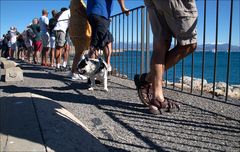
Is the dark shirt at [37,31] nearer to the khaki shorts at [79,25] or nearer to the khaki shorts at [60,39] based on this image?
the khaki shorts at [60,39]

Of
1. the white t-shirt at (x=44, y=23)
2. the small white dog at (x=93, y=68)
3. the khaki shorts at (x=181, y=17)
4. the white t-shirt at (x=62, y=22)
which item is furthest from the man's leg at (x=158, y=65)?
the white t-shirt at (x=44, y=23)

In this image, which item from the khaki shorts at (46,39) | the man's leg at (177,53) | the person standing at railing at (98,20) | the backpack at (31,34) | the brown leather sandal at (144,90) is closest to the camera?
the man's leg at (177,53)

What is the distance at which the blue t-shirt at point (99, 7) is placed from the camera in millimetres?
5117

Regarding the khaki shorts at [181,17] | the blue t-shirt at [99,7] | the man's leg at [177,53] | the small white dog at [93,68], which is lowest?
the small white dog at [93,68]

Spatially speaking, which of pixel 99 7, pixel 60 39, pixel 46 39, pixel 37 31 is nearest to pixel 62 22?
pixel 60 39

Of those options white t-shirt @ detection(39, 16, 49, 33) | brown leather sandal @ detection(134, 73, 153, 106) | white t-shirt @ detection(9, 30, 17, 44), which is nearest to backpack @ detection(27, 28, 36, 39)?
white t-shirt @ detection(39, 16, 49, 33)

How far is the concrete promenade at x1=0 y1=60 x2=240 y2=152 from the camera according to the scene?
84.4 inches

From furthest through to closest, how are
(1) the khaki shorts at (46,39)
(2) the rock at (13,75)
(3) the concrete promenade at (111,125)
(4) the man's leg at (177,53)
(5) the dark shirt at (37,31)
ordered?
(5) the dark shirt at (37,31) < (1) the khaki shorts at (46,39) < (2) the rock at (13,75) < (4) the man's leg at (177,53) < (3) the concrete promenade at (111,125)

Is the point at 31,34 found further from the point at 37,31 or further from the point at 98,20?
the point at 98,20

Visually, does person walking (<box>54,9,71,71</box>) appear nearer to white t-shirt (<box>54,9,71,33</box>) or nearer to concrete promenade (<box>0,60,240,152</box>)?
white t-shirt (<box>54,9,71,33</box>)

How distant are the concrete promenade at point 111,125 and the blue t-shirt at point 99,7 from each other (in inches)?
50.8

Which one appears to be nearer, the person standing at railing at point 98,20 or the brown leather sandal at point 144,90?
the brown leather sandal at point 144,90

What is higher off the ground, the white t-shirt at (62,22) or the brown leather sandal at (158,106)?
the white t-shirt at (62,22)

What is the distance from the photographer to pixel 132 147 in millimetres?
2559
